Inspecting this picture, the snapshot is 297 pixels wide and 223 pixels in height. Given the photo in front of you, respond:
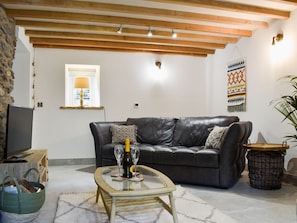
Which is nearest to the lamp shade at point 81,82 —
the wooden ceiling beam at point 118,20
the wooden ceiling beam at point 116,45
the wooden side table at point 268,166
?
the wooden ceiling beam at point 116,45

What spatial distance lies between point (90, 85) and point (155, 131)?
178cm

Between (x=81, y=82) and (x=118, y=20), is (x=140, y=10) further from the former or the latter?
(x=81, y=82)

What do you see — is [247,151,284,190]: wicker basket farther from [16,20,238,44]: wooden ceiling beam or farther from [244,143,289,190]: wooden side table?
[16,20,238,44]: wooden ceiling beam

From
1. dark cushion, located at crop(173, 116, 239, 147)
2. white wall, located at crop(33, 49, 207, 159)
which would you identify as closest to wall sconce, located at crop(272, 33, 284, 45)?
dark cushion, located at crop(173, 116, 239, 147)

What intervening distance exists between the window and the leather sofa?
101cm

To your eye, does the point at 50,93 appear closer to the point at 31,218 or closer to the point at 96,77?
the point at 96,77

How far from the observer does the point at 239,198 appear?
300 centimetres

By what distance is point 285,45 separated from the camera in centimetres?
378

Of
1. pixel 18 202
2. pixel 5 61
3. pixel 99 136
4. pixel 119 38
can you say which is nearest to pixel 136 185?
pixel 18 202

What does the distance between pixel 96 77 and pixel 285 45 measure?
340cm

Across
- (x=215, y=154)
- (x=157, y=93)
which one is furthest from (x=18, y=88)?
(x=215, y=154)

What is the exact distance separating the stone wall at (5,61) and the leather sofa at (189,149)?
133 cm

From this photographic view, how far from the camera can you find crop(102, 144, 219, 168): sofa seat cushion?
11.3 ft

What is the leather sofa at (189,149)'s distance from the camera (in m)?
3.37
